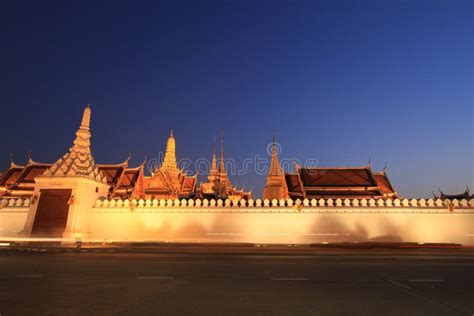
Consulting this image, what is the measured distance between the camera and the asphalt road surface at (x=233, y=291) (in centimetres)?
430

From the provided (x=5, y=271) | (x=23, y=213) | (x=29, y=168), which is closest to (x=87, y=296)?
(x=5, y=271)

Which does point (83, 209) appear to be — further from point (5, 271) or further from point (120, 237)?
point (5, 271)

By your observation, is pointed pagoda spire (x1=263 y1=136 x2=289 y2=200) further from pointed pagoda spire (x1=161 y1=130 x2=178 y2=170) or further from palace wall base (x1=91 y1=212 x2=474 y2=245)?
palace wall base (x1=91 y1=212 x2=474 y2=245)

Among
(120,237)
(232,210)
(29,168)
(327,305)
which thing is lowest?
(327,305)

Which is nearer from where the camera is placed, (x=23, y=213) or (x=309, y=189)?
(x=23, y=213)

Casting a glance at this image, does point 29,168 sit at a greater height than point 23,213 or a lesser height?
greater

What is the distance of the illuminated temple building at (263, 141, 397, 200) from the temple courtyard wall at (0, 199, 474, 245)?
8.94 metres

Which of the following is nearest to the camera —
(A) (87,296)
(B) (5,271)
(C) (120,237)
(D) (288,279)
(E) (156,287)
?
(A) (87,296)

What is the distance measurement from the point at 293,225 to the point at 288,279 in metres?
11.3

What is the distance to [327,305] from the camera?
4523mm

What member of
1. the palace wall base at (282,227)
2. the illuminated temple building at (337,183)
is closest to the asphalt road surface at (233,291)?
the palace wall base at (282,227)

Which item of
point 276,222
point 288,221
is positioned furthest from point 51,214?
point 288,221

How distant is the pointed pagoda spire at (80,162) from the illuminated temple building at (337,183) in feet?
55.6

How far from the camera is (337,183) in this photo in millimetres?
28016
